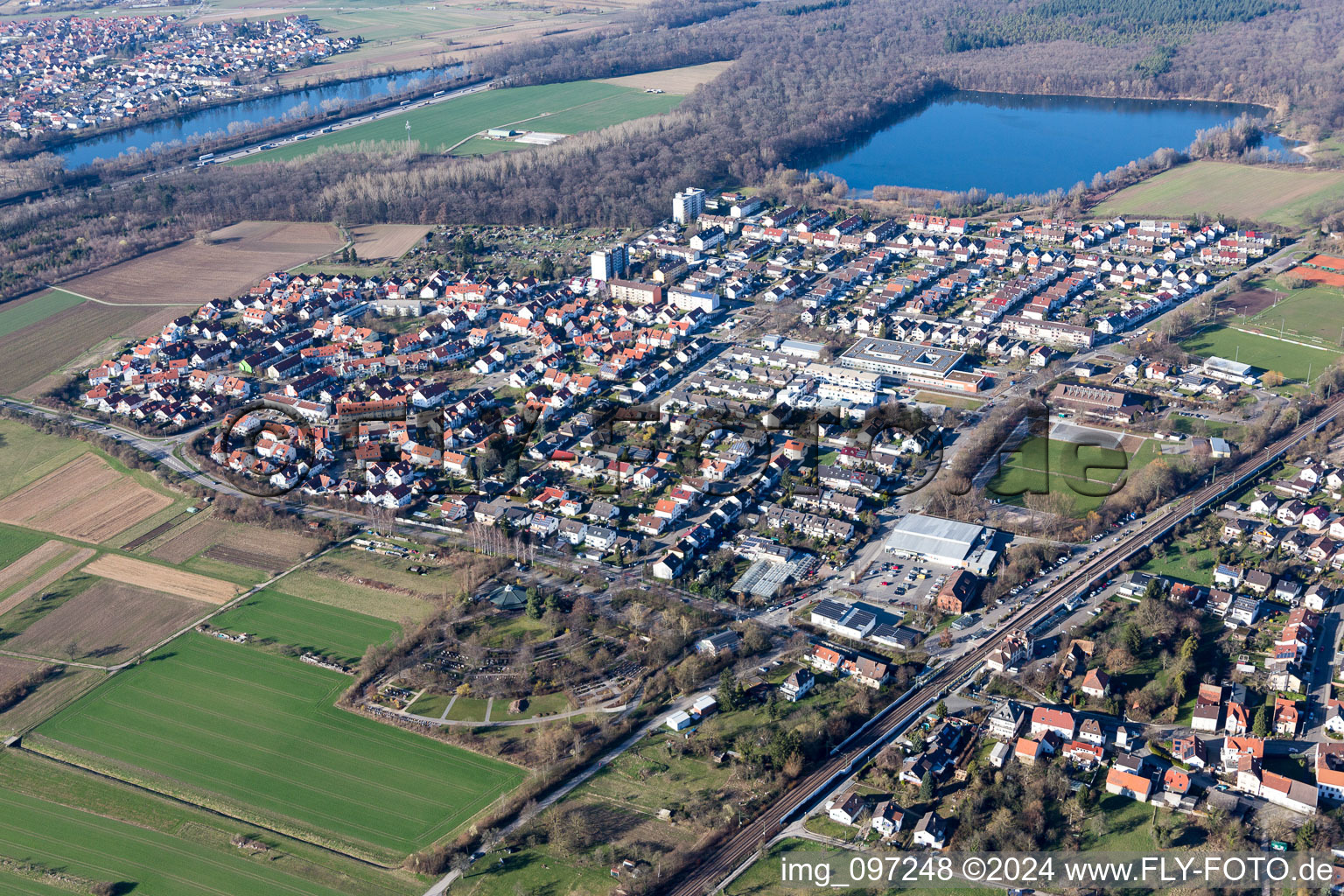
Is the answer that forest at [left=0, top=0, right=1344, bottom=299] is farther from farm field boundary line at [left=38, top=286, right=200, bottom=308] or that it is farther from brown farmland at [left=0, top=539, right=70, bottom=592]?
brown farmland at [left=0, top=539, right=70, bottom=592]

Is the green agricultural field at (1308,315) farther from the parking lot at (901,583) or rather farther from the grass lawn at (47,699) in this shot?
the grass lawn at (47,699)

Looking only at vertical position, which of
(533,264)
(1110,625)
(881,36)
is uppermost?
(881,36)

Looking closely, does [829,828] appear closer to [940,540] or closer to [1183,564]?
[940,540]

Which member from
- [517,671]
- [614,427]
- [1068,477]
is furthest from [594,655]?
[1068,477]

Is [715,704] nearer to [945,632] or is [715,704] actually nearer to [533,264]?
[945,632]

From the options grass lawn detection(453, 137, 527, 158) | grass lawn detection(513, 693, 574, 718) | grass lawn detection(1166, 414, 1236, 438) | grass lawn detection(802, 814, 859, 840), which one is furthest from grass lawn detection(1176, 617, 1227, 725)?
grass lawn detection(453, 137, 527, 158)


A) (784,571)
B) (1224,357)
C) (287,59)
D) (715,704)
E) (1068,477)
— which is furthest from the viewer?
(287,59)

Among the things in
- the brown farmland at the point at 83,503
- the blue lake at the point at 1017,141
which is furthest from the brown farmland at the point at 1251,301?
the brown farmland at the point at 83,503
